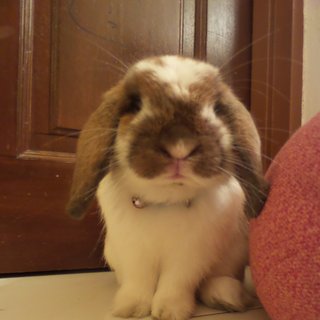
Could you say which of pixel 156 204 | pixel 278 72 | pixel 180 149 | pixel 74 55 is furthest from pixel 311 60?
pixel 180 149

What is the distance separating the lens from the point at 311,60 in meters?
1.80

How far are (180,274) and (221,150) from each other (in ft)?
1.01

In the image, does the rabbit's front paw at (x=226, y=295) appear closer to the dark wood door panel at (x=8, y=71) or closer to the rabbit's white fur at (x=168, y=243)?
the rabbit's white fur at (x=168, y=243)

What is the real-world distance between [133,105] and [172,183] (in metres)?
0.18

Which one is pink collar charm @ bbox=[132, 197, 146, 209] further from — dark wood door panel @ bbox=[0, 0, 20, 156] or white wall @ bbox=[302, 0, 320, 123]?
white wall @ bbox=[302, 0, 320, 123]

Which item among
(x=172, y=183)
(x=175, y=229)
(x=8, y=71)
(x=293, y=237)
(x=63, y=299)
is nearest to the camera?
(x=293, y=237)

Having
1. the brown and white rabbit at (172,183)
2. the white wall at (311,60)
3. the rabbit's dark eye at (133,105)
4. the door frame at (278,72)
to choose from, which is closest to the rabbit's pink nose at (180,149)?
the brown and white rabbit at (172,183)

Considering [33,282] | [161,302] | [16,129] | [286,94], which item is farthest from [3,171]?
[286,94]

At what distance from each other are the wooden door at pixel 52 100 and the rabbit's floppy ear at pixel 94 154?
0.55 meters

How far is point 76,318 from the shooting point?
964 millimetres

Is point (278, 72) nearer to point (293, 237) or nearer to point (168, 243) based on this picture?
point (168, 243)

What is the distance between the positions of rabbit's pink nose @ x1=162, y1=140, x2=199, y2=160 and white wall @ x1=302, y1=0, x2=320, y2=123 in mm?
1145

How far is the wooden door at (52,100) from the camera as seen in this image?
142cm

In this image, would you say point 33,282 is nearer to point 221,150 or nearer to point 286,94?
point 221,150
